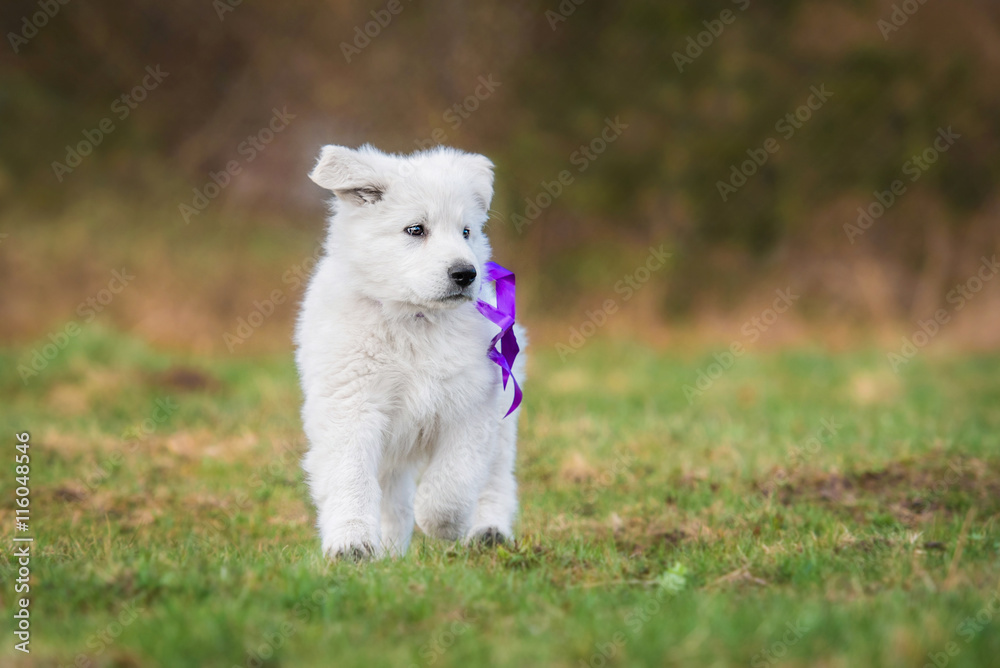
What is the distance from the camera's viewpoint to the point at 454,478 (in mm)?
4316

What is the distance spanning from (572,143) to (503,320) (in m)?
9.74

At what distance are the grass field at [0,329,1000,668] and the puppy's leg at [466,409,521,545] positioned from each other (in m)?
0.20

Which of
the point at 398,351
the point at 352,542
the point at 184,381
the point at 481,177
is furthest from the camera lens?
the point at 184,381

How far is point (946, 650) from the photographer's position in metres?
2.70

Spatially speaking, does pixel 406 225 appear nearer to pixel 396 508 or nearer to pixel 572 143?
pixel 396 508

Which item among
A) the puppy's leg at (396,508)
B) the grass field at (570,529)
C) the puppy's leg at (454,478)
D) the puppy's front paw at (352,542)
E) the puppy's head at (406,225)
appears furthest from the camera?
the puppy's leg at (396,508)

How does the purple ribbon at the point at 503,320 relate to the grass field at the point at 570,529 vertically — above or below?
above

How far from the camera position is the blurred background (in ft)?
42.0

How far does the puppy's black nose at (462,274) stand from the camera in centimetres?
411

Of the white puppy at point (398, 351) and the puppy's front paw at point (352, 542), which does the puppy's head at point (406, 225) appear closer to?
the white puppy at point (398, 351)

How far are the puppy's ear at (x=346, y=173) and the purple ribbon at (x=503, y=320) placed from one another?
661 millimetres

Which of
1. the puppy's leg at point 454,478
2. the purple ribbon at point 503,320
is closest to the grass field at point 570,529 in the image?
the puppy's leg at point 454,478

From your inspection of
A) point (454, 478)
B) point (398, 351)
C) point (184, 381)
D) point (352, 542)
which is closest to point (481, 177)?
point (398, 351)

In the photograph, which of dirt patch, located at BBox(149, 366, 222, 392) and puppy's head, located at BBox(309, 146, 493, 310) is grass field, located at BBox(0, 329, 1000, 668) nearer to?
dirt patch, located at BBox(149, 366, 222, 392)
